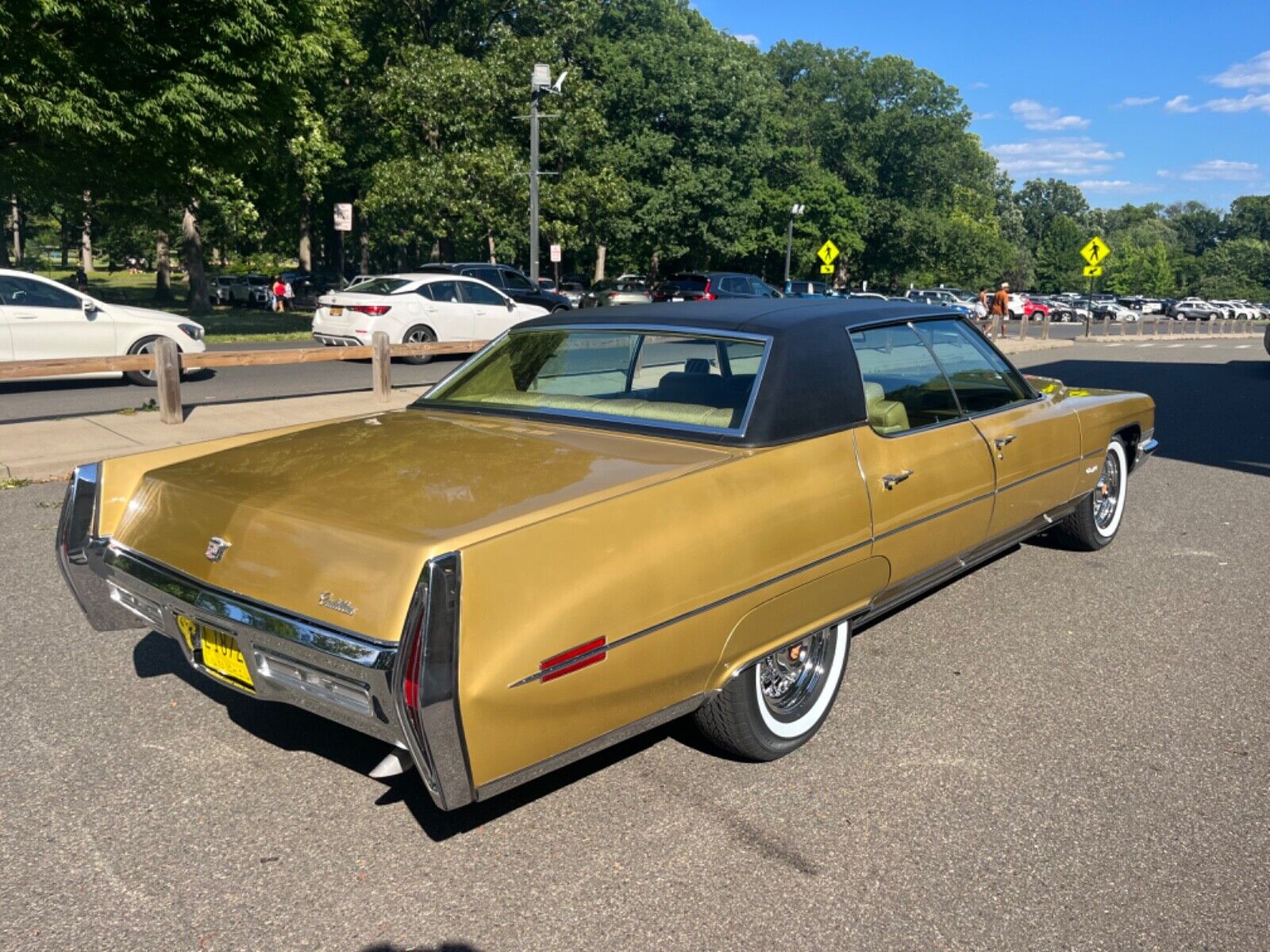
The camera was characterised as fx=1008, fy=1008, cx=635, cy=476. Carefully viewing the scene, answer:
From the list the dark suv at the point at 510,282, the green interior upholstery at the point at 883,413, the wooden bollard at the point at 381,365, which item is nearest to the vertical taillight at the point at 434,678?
the green interior upholstery at the point at 883,413

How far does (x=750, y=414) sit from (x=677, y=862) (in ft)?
4.68

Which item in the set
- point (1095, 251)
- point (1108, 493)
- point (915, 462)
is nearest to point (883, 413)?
point (915, 462)

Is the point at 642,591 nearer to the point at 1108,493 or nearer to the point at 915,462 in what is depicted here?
the point at 915,462

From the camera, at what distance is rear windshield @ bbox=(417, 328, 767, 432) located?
3.63m

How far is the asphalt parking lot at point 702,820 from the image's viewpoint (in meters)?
2.57

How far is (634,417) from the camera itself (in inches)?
145

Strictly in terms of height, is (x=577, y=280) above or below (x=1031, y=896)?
above

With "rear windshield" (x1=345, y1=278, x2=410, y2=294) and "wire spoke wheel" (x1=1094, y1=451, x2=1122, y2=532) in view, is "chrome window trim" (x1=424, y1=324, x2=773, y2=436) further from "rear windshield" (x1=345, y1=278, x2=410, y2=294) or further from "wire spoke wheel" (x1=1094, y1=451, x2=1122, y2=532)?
"rear windshield" (x1=345, y1=278, x2=410, y2=294)

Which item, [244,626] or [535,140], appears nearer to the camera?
[244,626]

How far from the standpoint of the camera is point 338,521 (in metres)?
2.70

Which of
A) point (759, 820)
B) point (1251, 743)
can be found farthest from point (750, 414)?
point (1251, 743)

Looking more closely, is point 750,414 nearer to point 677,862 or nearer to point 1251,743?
point 677,862

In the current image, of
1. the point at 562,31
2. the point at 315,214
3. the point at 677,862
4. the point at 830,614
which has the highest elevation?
the point at 562,31

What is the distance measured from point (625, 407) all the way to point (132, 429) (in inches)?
294
